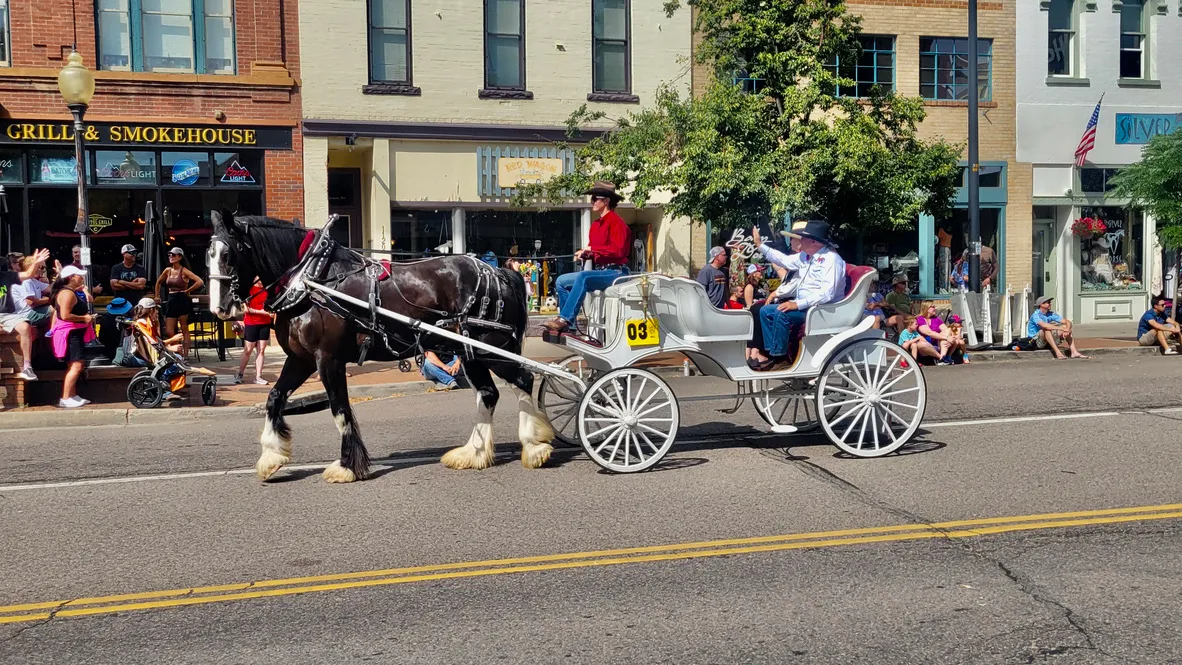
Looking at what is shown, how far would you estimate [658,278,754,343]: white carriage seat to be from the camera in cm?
901

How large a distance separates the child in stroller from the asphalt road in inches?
112

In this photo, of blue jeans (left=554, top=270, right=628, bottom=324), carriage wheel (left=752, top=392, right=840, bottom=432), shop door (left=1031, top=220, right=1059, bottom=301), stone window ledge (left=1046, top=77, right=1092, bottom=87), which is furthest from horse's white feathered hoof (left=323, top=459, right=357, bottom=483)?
stone window ledge (left=1046, top=77, right=1092, bottom=87)

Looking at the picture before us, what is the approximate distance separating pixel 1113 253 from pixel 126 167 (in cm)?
2161

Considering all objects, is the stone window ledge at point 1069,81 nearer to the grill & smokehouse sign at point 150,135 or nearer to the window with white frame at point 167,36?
the grill & smokehouse sign at point 150,135

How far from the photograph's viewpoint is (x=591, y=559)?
6.41 metres

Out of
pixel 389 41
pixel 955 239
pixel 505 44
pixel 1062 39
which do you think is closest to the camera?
pixel 389 41

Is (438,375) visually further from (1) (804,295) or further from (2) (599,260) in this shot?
(1) (804,295)

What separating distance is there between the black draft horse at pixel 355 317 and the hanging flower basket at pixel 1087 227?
20.1 m

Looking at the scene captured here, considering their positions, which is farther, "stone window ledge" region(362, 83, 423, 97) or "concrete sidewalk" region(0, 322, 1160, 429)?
"stone window ledge" region(362, 83, 423, 97)

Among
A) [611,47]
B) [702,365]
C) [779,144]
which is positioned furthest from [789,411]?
[611,47]

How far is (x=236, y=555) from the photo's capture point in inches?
262

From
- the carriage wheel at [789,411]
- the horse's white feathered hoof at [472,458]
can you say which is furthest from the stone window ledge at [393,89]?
the horse's white feathered hoof at [472,458]

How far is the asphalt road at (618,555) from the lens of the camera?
5148 mm

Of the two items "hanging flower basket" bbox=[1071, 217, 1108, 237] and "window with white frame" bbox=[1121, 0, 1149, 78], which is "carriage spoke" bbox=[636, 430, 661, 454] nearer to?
"hanging flower basket" bbox=[1071, 217, 1108, 237]
